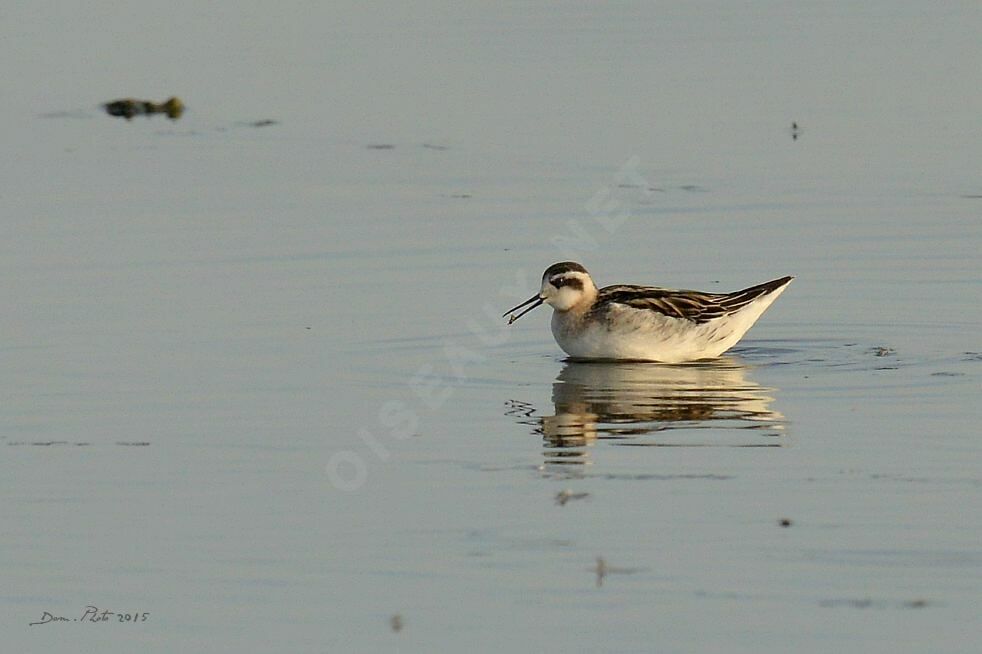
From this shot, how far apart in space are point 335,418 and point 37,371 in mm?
2464

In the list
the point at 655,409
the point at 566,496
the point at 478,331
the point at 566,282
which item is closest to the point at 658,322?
the point at 566,282

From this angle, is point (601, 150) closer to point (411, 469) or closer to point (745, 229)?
point (745, 229)

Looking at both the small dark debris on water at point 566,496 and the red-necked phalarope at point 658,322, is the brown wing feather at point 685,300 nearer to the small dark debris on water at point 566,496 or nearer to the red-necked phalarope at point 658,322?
the red-necked phalarope at point 658,322

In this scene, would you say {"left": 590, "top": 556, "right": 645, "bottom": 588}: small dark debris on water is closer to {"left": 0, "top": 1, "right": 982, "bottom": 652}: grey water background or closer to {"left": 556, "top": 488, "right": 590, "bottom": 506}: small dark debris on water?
{"left": 0, "top": 1, "right": 982, "bottom": 652}: grey water background

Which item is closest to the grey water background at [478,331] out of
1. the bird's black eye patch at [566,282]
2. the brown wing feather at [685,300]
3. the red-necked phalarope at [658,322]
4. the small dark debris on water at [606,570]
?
the small dark debris on water at [606,570]

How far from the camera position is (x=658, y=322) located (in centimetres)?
1545

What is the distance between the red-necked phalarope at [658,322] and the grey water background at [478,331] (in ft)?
0.69

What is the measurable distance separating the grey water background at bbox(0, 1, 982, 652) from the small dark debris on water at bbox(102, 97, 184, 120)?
24cm

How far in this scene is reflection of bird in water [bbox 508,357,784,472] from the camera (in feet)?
40.3

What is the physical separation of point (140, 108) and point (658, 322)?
1073 centimetres

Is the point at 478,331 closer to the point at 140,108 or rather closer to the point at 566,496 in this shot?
the point at 566,496

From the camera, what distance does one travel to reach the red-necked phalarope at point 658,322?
1545cm

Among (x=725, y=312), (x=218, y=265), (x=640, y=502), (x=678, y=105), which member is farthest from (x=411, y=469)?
(x=678, y=105)

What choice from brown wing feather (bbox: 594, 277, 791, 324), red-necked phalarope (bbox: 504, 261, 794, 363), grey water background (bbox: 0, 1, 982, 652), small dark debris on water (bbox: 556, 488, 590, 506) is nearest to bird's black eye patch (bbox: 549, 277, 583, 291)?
red-necked phalarope (bbox: 504, 261, 794, 363)
